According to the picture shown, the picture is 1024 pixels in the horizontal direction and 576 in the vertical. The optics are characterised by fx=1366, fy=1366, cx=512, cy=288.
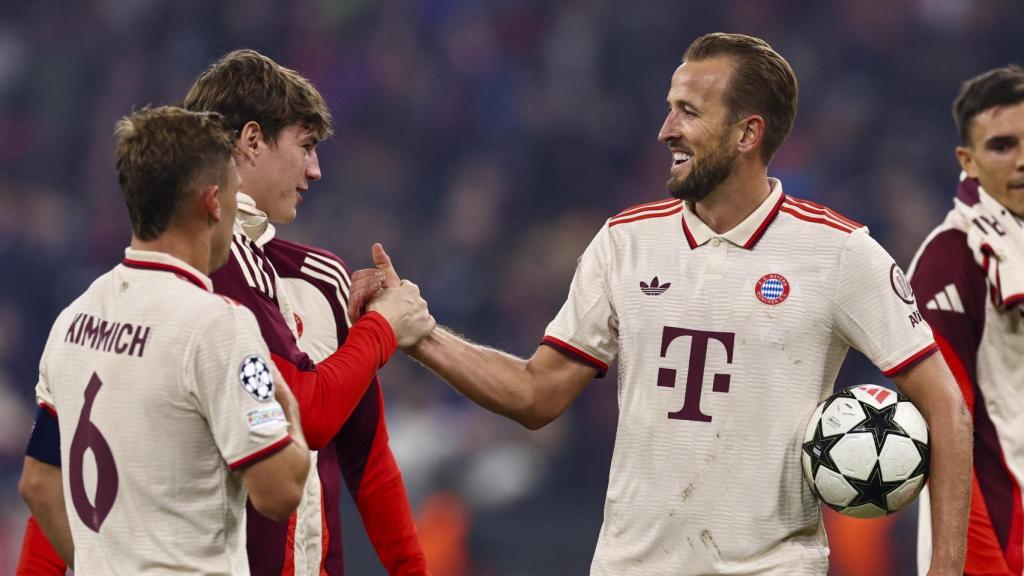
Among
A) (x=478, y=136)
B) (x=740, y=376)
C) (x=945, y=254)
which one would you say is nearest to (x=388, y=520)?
(x=740, y=376)

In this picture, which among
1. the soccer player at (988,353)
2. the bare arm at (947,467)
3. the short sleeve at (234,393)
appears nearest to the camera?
the short sleeve at (234,393)

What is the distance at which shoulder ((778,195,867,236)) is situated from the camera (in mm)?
3854

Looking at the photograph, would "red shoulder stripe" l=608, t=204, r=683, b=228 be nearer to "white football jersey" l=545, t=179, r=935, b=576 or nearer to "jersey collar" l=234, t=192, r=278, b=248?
"white football jersey" l=545, t=179, r=935, b=576

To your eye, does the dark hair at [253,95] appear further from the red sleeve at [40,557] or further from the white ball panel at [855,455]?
the white ball panel at [855,455]

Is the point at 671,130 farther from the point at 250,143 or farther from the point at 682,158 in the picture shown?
the point at 250,143

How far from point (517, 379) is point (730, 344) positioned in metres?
0.67

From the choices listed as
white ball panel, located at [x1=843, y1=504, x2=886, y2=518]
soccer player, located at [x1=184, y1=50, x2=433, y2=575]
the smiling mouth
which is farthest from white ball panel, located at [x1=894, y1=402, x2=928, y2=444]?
soccer player, located at [x1=184, y1=50, x2=433, y2=575]

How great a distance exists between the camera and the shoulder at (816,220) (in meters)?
3.85

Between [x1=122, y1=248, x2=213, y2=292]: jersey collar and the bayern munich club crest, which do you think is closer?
[x1=122, y1=248, x2=213, y2=292]: jersey collar

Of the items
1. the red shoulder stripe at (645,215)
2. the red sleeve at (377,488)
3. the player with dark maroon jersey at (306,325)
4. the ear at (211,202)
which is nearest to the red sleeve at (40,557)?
the player with dark maroon jersey at (306,325)

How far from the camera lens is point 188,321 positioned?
290 centimetres

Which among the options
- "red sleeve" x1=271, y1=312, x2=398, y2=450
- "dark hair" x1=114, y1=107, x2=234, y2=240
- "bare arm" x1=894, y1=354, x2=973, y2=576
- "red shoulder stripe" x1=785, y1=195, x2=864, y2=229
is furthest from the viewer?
"red shoulder stripe" x1=785, y1=195, x2=864, y2=229

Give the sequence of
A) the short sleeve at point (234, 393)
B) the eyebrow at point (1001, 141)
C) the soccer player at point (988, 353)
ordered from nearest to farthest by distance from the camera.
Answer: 1. the short sleeve at point (234, 393)
2. the soccer player at point (988, 353)
3. the eyebrow at point (1001, 141)

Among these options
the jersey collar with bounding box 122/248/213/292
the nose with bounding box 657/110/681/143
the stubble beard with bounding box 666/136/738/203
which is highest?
the nose with bounding box 657/110/681/143
